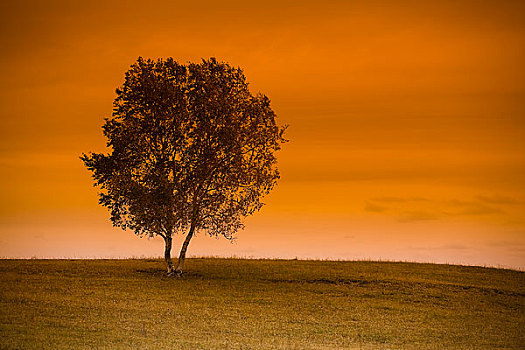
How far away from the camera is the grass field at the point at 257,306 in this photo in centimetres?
3200

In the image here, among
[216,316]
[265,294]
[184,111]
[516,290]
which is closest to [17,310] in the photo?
[216,316]

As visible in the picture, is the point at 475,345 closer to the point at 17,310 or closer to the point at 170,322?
the point at 170,322

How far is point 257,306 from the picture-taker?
135 feet

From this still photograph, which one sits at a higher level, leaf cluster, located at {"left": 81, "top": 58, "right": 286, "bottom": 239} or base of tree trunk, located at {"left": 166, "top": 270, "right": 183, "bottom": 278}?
leaf cluster, located at {"left": 81, "top": 58, "right": 286, "bottom": 239}

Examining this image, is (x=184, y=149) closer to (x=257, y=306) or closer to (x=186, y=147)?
(x=186, y=147)

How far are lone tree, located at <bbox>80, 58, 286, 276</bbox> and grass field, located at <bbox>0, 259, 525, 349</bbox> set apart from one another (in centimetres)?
469

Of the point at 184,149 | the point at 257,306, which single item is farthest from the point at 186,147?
the point at 257,306

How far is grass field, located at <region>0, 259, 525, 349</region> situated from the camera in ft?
105

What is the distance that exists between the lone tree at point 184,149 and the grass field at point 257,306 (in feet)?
15.4

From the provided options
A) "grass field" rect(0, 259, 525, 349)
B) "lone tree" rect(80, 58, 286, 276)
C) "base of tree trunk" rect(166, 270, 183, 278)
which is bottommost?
"grass field" rect(0, 259, 525, 349)

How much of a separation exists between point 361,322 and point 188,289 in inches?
495

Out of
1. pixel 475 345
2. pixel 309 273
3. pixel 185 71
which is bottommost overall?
pixel 475 345

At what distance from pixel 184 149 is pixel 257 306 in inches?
555

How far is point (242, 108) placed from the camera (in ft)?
167
